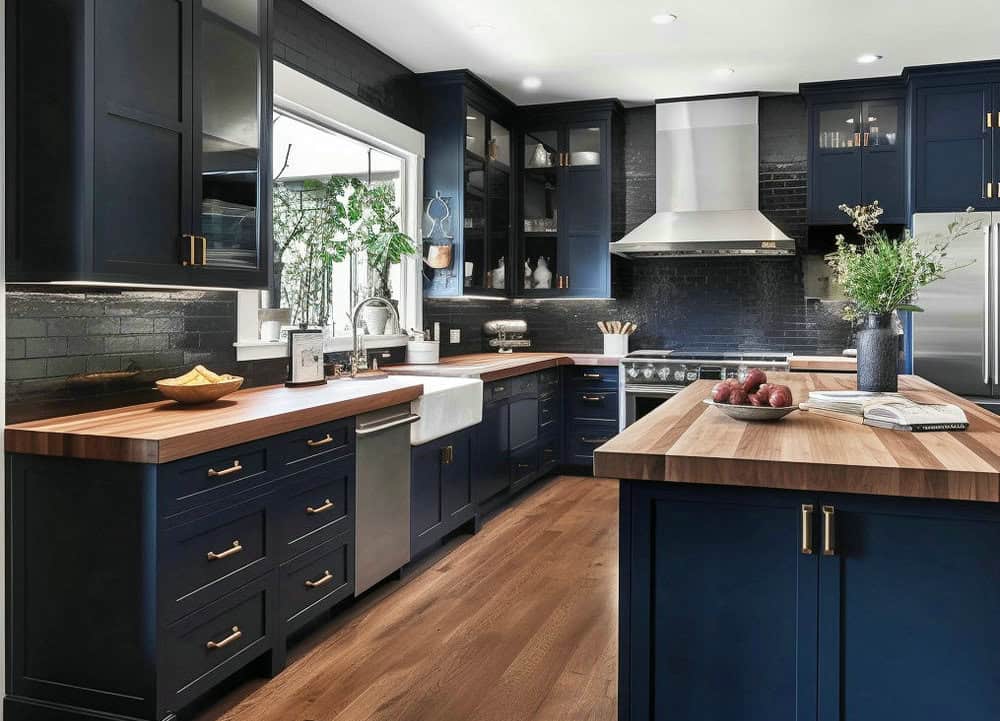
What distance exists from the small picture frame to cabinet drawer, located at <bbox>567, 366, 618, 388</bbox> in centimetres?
280

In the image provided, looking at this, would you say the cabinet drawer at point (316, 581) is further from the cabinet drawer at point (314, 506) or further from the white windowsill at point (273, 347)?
the white windowsill at point (273, 347)

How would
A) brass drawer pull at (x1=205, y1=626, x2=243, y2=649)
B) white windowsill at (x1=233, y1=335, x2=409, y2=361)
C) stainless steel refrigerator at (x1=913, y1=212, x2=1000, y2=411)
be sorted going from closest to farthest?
brass drawer pull at (x1=205, y1=626, x2=243, y2=649), white windowsill at (x1=233, y1=335, x2=409, y2=361), stainless steel refrigerator at (x1=913, y1=212, x2=1000, y2=411)

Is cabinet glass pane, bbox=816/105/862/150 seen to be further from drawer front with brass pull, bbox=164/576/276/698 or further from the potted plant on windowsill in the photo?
→ drawer front with brass pull, bbox=164/576/276/698

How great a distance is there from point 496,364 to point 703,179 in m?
2.33

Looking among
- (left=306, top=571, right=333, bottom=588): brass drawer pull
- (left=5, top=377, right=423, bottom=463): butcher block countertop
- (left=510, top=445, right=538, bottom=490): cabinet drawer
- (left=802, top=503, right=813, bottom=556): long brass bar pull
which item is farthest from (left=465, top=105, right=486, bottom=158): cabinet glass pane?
(left=802, top=503, right=813, bottom=556): long brass bar pull

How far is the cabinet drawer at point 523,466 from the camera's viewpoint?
542 centimetres

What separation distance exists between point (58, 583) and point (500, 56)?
406 centimetres

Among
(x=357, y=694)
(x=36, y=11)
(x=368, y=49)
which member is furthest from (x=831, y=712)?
(x=368, y=49)

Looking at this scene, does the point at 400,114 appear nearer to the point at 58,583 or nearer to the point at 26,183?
the point at 26,183

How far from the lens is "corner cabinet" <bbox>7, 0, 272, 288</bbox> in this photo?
241cm

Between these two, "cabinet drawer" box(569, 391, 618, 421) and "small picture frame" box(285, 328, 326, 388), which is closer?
"small picture frame" box(285, 328, 326, 388)

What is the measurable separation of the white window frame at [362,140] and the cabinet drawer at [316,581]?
1015 millimetres

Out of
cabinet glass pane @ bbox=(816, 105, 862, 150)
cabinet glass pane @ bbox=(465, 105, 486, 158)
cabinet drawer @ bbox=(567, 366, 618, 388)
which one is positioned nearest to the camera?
cabinet glass pane @ bbox=(465, 105, 486, 158)

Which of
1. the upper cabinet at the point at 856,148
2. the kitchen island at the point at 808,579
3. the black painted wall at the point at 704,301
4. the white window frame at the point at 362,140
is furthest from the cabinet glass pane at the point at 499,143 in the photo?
the kitchen island at the point at 808,579
